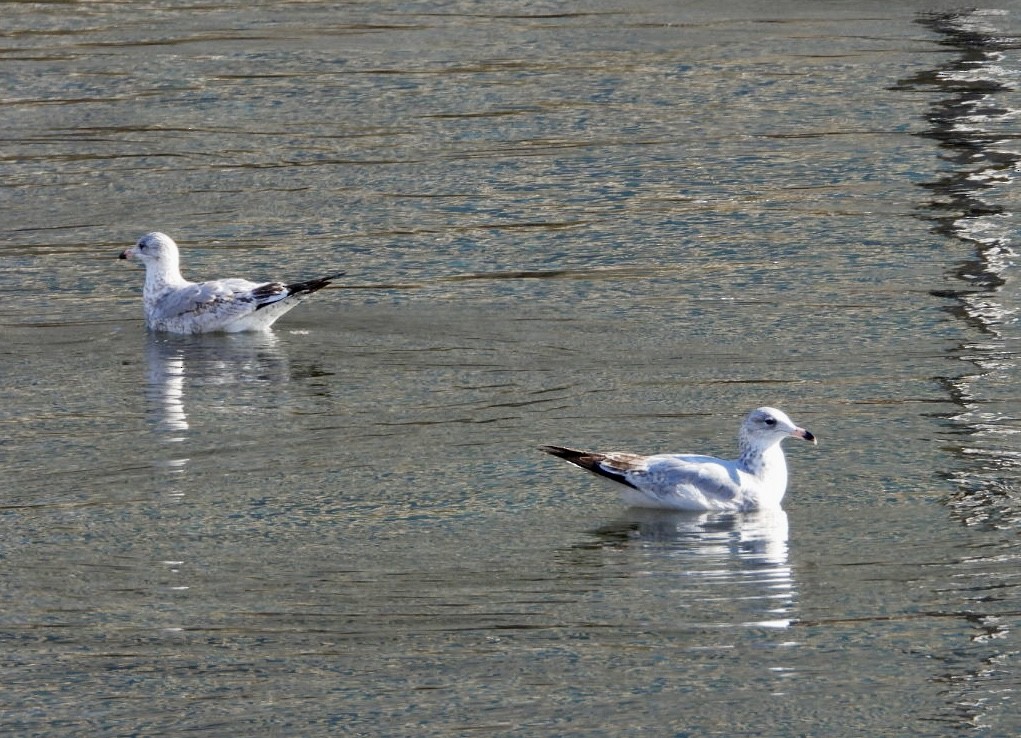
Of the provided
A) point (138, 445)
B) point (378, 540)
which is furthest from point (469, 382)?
point (378, 540)

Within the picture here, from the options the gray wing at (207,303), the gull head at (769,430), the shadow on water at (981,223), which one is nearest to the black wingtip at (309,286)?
the gray wing at (207,303)

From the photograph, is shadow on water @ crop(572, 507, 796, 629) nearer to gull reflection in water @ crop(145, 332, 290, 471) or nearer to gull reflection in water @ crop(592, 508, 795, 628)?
gull reflection in water @ crop(592, 508, 795, 628)

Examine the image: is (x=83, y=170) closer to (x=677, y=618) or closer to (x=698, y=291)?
(x=698, y=291)

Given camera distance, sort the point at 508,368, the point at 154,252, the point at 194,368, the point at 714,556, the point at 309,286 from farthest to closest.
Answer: the point at 154,252 < the point at 309,286 < the point at 194,368 < the point at 508,368 < the point at 714,556

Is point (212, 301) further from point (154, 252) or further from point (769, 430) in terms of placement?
point (769, 430)

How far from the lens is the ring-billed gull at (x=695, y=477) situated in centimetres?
888

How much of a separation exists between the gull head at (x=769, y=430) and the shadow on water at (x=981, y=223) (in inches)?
28.1

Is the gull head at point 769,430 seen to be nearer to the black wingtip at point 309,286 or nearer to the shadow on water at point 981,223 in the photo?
the shadow on water at point 981,223

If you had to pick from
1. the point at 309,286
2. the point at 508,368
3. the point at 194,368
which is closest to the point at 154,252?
the point at 309,286

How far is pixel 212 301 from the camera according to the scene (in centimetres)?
1270

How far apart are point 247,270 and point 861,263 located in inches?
156

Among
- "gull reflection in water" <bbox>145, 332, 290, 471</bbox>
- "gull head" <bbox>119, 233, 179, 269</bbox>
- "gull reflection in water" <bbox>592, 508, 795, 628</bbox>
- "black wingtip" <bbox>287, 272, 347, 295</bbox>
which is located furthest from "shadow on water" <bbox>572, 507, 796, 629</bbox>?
"gull head" <bbox>119, 233, 179, 269</bbox>

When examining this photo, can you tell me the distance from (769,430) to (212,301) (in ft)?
15.2

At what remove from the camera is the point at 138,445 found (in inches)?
392
